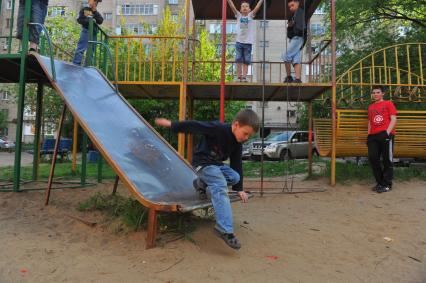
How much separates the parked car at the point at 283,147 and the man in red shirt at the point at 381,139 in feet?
40.3

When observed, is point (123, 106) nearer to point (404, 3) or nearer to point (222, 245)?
point (222, 245)

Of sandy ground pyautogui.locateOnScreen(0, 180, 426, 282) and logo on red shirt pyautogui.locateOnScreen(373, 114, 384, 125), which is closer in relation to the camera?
sandy ground pyautogui.locateOnScreen(0, 180, 426, 282)

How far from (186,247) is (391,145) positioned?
5.18m

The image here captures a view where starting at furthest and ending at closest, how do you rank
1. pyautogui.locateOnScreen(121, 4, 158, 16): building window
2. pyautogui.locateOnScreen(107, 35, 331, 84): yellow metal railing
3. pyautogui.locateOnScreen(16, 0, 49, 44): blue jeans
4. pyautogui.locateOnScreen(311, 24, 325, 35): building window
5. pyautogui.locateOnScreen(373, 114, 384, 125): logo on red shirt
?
pyautogui.locateOnScreen(121, 4, 158, 16): building window < pyautogui.locateOnScreen(311, 24, 325, 35): building window < pyautogui.locateOnScreen(107, 35, 331, 84): yellow metal railing < pyautogui.locateOnScreen(373, 114, 384, 125): logo on red shirt < pyautogui.locateOnScreen(16, 0, 49, 44): blue jeans

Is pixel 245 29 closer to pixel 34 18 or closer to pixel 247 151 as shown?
pixel 34 18

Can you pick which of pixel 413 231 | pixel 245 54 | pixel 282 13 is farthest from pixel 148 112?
pixel 413 231

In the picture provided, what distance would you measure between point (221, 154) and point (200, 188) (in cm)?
46

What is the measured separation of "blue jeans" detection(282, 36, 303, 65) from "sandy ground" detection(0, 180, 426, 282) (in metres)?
3.53

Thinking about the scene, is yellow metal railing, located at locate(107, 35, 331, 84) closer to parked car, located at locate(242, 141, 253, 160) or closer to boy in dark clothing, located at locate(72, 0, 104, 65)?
boy in dark clothing, located at locate(72, 0, 104, 65)

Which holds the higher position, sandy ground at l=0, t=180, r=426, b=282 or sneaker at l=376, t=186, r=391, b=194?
sneaker at l=376, t=186, r=391, b=194

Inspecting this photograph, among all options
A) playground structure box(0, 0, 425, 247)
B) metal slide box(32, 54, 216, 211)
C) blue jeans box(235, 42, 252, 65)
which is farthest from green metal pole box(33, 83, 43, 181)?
blue jeans box(235, 42, 252, 65)

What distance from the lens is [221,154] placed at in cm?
399

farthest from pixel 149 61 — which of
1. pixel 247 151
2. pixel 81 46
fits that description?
pixel 247 151

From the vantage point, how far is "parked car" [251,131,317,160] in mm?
20469
